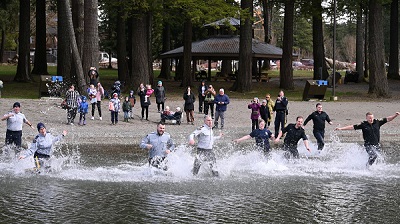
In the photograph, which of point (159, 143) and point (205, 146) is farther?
point (205, 146)

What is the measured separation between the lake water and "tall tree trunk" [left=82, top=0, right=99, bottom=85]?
15.0m

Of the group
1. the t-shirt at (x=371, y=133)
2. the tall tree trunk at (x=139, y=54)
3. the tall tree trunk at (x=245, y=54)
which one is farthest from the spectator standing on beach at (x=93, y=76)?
the t-shirt at (x=371, y=133)

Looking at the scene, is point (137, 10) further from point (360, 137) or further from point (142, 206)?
point (142, 206)

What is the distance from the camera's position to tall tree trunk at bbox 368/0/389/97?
43.5 m

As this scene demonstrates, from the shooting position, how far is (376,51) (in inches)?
1734

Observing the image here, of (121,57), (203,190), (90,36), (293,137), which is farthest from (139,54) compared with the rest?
(203,190)

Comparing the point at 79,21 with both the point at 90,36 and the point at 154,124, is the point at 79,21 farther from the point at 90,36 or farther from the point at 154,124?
the point at 154,124

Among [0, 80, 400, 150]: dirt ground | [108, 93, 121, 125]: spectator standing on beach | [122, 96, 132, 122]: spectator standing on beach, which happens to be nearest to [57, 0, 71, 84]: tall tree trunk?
[0, 80, 400, 150]: dirt ground

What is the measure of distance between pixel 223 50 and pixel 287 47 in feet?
23.5

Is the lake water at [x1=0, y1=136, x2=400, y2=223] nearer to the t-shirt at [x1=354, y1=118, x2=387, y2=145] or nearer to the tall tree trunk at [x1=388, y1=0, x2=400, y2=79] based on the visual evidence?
the t-shirt at [x1=354, y1=118, x2=387, y2=145]

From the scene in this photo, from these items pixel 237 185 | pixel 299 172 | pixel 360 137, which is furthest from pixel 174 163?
pixel 360 137

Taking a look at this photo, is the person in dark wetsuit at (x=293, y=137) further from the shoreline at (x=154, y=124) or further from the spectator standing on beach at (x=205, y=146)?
the shoreline at (x=154, y=124)

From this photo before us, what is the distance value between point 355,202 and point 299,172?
4.32 meters

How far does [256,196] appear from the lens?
16.0m
